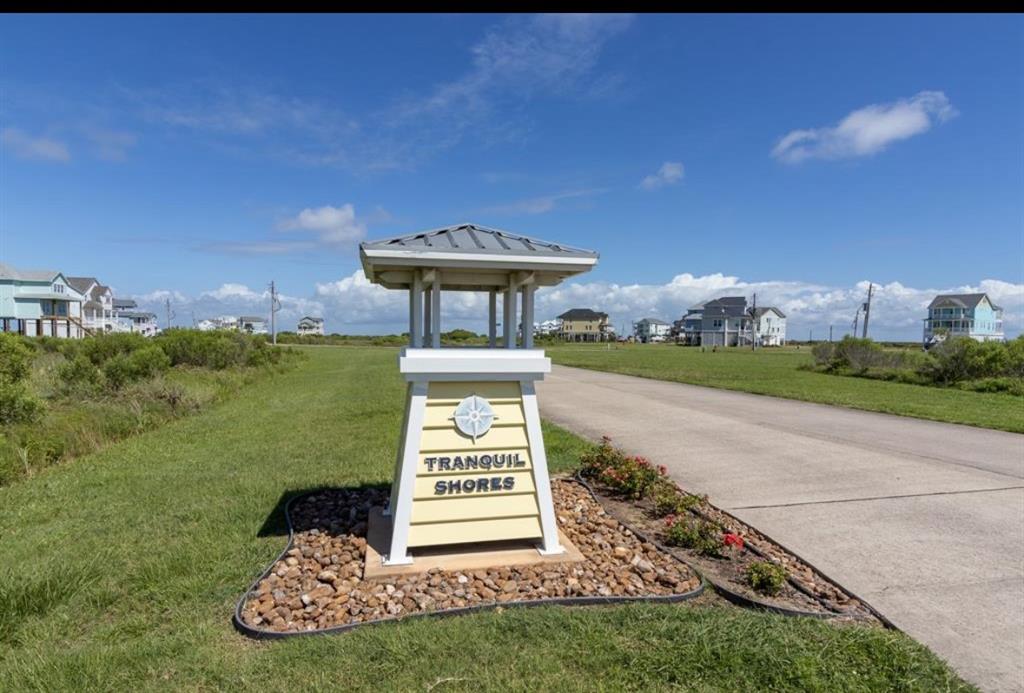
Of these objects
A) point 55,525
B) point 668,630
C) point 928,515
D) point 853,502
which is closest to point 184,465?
point 55,525

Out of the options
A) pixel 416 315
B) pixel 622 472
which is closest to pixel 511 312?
pixel 416 315

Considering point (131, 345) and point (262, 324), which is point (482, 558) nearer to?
point (131, 345)

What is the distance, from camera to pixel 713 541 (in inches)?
182

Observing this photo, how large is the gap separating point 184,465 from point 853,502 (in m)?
8.08

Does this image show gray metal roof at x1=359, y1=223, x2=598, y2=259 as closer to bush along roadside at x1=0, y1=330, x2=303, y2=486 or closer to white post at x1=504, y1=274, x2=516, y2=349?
white post at x1=504, y1=274, x2=516, y2=349

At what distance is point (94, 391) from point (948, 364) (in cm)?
2508

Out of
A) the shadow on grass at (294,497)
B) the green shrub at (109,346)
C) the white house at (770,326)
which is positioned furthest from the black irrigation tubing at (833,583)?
the white house at (770,326)

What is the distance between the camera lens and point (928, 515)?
543cm

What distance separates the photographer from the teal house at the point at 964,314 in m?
62.8

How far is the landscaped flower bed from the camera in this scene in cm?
382

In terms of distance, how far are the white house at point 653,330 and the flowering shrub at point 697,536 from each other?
4322 inches

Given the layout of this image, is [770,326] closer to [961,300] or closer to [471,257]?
[961,300]

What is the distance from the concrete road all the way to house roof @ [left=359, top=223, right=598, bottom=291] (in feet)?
9.82

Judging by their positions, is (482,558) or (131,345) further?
(131,345)
